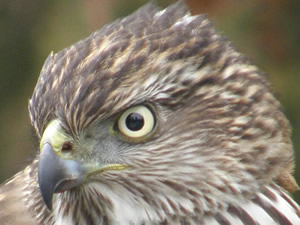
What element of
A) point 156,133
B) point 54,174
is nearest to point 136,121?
point 156,133

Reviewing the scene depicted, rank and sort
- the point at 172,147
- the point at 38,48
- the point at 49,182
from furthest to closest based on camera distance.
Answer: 1. the point at 38,48
2. the point at 172,147
3. the point at 49,182

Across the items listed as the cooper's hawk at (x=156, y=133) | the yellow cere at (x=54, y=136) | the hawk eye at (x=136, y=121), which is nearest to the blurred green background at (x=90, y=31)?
the cooper's hawk at (x=156, y=133)

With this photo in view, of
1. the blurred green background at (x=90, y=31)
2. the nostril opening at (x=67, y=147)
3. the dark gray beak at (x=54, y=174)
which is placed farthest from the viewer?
the blurred green background at (x=90, y=31)

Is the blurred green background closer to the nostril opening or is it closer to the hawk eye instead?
the hawk eye

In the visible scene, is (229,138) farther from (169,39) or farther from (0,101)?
(0,101)

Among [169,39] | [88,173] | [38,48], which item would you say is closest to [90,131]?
[88,173]

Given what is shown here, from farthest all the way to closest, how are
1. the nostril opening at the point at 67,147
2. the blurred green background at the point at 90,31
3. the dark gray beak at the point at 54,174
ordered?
1. the blurred green background at the point at 90,31
2. the nostril opening at the point at 67,147
3. the dark gray beak at the point at 54,174

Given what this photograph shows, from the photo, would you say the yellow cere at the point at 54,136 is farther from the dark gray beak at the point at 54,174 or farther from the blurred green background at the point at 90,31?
the blurred green background at the point at 90,31

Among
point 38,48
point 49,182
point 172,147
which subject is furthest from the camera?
point 38,48
